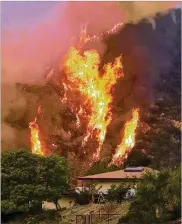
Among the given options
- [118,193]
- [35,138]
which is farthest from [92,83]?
[118,193]

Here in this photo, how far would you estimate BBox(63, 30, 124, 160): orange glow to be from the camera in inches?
1260

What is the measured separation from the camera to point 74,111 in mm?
31844

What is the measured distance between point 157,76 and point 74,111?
5.88m

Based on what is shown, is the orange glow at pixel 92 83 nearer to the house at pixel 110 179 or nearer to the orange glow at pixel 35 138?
the orange glow at pixel 35 138

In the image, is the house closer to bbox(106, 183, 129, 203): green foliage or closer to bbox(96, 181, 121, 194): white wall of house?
bbox(96, 181, 121, 194): white wall of house

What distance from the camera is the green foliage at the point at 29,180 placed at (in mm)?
18766

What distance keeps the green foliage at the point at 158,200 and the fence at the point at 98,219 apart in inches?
67.6

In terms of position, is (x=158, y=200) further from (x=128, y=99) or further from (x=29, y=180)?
(x=128, y=99)

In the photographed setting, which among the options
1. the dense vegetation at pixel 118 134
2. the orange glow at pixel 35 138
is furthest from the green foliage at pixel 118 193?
the orange glow at pixel 35 138

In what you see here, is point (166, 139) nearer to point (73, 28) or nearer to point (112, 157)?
point (112, 157)

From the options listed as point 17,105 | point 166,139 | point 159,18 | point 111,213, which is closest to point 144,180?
point 111,213

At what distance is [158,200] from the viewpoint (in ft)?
53.6

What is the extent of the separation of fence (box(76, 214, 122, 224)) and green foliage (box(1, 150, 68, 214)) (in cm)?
175

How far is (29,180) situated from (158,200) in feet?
18.6
